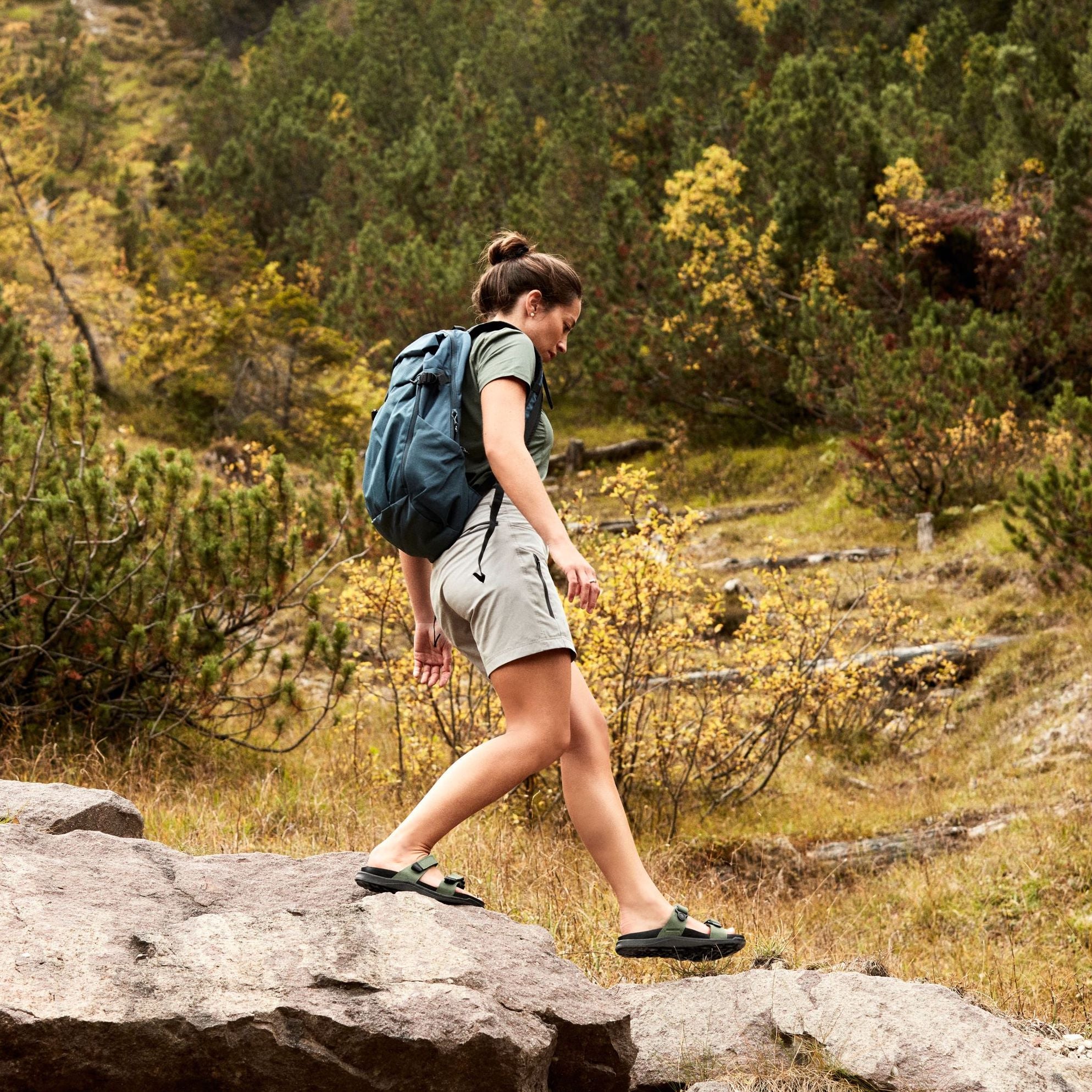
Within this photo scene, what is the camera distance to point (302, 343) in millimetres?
19000

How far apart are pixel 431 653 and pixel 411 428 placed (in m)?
0.68

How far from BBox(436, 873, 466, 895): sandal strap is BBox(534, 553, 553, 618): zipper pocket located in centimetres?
65

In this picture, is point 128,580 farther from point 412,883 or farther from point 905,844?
point 905,844

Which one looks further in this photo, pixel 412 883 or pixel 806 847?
pixel 806 847

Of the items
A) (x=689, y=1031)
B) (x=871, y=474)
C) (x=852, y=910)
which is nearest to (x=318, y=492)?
(x=871, y=474)

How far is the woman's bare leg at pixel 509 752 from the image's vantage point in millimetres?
2549

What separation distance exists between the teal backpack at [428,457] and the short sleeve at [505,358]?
1.1 inches

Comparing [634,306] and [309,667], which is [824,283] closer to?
[634,306]

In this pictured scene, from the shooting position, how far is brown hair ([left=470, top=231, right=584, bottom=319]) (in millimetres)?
2748

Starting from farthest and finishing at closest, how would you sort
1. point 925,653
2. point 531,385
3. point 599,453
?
point 599,453, point 925,653, point 531,385

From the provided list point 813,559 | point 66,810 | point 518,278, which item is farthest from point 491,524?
point 813,559

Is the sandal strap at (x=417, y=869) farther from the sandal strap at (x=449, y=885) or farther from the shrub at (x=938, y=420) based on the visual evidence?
the shrub at (x=938, y=420)

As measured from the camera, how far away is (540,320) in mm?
2748

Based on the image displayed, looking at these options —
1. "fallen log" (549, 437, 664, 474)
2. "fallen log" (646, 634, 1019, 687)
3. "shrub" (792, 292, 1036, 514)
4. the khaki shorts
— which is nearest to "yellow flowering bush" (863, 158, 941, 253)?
"shrub" (792, 292, 1036, 514)
